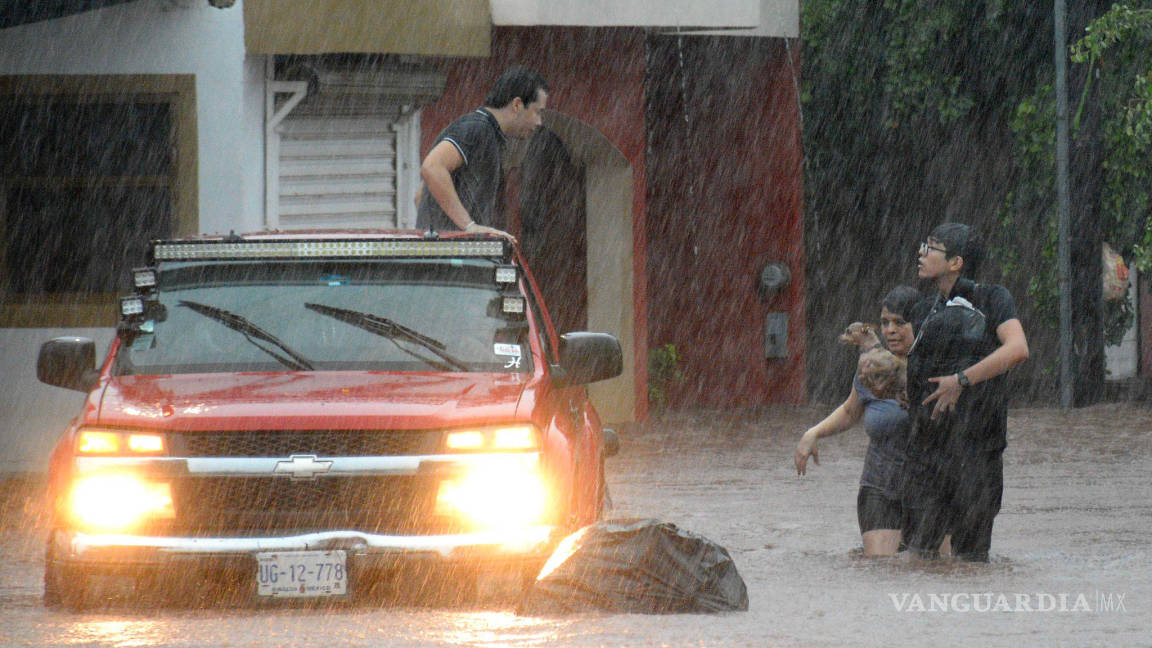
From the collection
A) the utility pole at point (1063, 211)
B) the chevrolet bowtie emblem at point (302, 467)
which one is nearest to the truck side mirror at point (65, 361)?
the chevrolet bowtie emblem at point (302, 467)

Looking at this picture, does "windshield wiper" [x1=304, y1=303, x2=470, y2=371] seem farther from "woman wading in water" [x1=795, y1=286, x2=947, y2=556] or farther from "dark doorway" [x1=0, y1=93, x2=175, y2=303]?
"dark doorway" [x1=0, y1=93, x2=175, y2=303]

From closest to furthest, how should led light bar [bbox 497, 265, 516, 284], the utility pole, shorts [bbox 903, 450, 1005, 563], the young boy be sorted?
1. led light bar [bbox 497, 265, 516, 284]
2. the young boy
3. shorts [bbox 903, 450, 1005, 563]
4. the utility pole

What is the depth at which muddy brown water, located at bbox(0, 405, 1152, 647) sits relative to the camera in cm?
676

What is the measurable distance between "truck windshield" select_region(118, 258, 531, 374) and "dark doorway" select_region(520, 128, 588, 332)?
13.3m

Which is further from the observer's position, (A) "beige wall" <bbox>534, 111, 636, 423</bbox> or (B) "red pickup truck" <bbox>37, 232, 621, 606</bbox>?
(A) "beige wall" <bbox>534, 111, 636, 423</bbox>

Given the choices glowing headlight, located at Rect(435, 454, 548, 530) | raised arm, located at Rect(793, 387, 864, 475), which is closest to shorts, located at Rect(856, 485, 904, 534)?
raised arm, located at Rect(793, 387, 864, 475)

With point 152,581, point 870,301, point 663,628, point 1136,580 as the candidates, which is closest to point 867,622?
point 663,628

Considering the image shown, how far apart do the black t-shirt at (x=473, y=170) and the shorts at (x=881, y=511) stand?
239 centimetres

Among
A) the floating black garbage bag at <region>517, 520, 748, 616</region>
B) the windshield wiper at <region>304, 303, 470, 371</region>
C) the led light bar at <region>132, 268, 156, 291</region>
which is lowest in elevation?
the floating black garbage bag at <region>517, 520, 748, 616</region>

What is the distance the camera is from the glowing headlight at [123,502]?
7027 mm

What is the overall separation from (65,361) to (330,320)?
3.63ft

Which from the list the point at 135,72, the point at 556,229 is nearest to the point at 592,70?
the point at 556,229

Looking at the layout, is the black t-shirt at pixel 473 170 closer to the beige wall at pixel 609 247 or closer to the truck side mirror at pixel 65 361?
the truck side mirror at pixel 65 361

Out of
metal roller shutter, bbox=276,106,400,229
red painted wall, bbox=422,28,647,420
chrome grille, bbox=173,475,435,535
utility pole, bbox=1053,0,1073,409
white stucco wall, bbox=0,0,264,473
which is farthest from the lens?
utility pole, bbox=1053,0,1073,409
